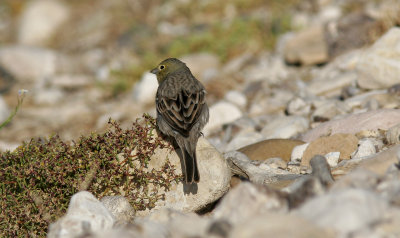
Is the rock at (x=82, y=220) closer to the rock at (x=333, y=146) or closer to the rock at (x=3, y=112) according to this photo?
the rock at (x=333, y=146)

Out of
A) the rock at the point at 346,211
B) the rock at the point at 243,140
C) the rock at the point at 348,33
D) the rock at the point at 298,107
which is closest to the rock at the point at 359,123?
the rock at the point at 243,140

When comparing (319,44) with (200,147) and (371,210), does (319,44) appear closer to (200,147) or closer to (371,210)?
(200,147)

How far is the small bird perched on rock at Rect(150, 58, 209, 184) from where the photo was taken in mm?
5504

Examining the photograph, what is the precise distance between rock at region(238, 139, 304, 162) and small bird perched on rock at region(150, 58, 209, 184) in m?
0.98

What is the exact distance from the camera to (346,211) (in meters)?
2.93

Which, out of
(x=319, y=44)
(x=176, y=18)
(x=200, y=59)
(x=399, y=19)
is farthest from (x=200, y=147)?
(x=176, y=18)

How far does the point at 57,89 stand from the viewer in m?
15.8

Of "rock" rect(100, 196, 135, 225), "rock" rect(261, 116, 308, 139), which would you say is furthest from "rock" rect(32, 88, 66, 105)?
"rock" rect(100, 196, 135, 225)

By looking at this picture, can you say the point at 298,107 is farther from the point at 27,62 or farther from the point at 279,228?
the point at 27,62

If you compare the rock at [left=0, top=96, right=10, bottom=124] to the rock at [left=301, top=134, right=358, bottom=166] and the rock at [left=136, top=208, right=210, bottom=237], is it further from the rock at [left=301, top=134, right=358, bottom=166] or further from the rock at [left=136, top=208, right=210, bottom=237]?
the rock at [left=136, top=208, right=210, bottom=237]

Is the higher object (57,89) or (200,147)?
(57,89)

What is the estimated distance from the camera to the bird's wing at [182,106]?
5949 millimetres

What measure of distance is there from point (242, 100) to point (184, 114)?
17.3 ft

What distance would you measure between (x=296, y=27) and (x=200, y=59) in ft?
9.51
